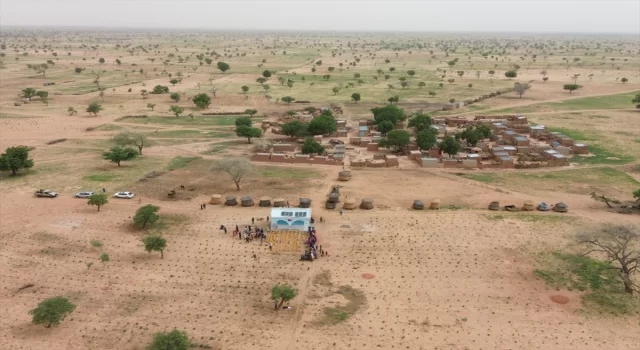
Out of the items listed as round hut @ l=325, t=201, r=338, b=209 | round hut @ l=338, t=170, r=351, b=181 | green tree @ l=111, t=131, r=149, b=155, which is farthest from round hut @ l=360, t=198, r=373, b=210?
green tree @ l=111, t=131, r=149, b=155

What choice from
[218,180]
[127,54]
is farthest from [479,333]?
[127,54]

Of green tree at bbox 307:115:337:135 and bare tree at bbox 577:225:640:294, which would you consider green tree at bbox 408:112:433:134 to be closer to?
green tree at bbox 307:115:337:135

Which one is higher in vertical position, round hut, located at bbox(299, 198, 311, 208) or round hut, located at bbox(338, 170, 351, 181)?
round hut, located at bbox(338, 170, 351, 181)

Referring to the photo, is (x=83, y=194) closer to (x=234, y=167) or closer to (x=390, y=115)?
(x=234, y=167)

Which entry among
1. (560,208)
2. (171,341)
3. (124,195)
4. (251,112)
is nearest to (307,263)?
(171,341)

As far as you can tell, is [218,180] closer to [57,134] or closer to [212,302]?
[212,302]
